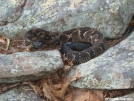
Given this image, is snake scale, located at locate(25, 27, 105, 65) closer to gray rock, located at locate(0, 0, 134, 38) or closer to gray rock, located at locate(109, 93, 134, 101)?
gray rock, located at locate(0, 0, 134, 38)

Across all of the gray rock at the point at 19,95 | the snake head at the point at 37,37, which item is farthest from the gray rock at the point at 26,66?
the snake head at the point at 37,37

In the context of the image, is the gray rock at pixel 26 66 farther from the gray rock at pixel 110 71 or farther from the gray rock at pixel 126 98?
the gray rock at pixel 126 98

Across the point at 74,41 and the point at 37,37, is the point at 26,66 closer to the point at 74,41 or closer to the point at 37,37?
the point at 37,37

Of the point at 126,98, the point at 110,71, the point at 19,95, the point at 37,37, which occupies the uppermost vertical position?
the point at 37,37

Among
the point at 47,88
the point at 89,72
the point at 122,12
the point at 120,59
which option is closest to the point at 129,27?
the point at 122,12

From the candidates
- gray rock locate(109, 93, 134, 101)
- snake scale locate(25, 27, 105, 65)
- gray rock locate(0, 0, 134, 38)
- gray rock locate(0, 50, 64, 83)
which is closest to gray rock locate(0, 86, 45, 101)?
gray rock locate(0, 50, 64, 83)

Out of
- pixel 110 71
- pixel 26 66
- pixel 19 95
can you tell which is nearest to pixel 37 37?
pixel 26 66
